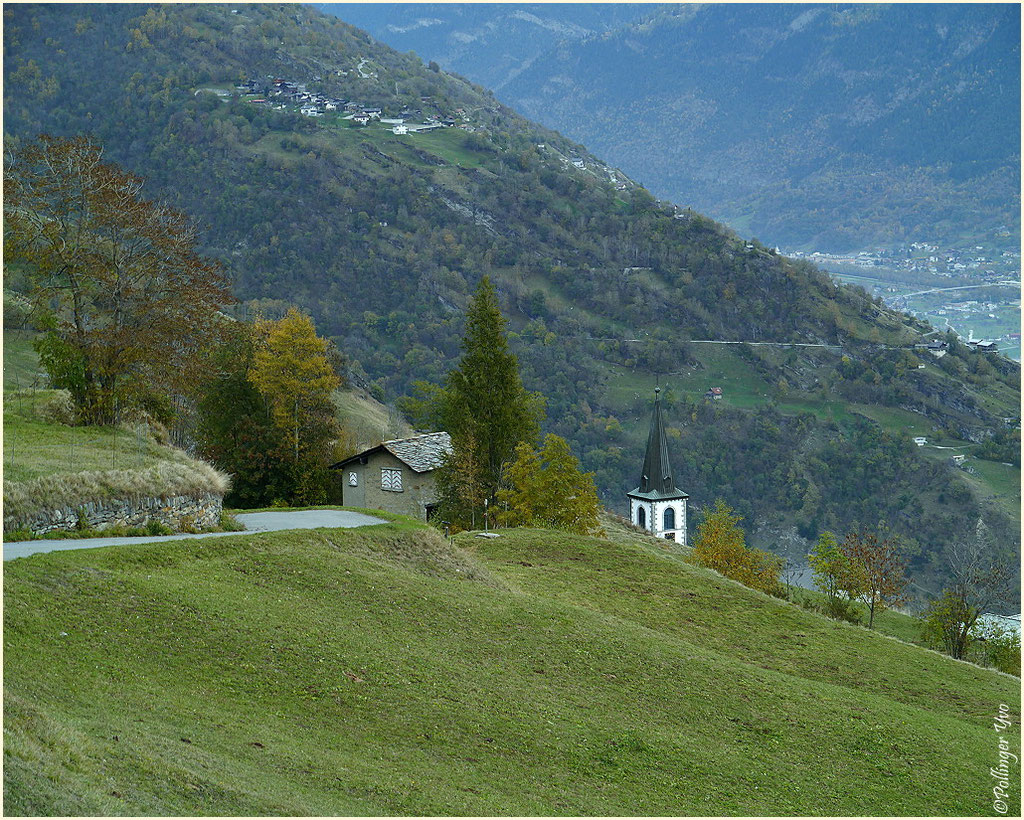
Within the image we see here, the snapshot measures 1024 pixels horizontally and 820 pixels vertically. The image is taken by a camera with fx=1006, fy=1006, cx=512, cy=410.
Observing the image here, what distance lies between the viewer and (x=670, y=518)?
7519cm

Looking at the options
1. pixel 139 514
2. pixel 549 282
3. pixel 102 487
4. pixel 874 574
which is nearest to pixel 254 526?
pixel 139 514

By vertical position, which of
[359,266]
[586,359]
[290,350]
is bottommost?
[290,350]

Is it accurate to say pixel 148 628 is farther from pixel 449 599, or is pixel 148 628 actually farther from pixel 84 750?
pixel 449 599

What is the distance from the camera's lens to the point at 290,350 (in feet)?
111

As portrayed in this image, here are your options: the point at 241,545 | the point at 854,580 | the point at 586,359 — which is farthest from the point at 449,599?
the point at 586,359

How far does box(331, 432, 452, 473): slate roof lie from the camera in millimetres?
36781

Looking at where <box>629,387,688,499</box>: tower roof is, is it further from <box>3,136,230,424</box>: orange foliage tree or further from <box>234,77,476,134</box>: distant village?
<box>234,77,476,134</box>: distant village

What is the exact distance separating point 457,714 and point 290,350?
22672mm

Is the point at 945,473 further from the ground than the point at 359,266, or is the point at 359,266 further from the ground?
the point at 359,266

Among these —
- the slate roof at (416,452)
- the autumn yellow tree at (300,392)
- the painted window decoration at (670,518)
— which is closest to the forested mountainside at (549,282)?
the painted window decoration at (670,518)

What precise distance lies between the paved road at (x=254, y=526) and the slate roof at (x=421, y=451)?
12951 mm

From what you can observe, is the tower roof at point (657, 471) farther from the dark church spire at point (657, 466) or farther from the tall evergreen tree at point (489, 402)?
the tall evergreen tree at point (489, 402)

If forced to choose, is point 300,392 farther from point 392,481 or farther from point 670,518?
point 670,518

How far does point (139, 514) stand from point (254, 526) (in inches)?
123
